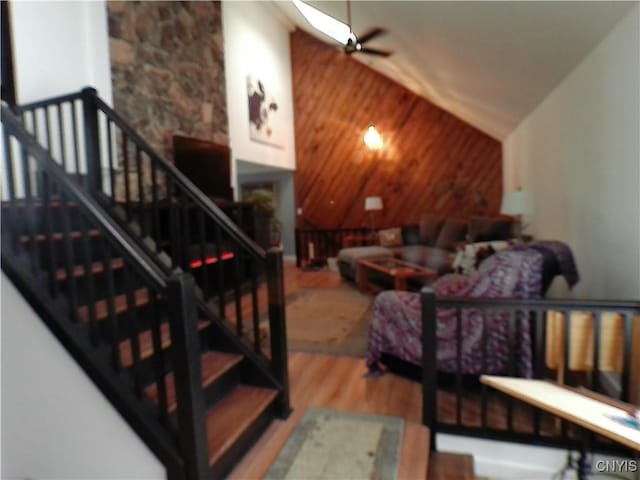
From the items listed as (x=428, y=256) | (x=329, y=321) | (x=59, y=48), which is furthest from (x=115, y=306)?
(x=428, y=256)

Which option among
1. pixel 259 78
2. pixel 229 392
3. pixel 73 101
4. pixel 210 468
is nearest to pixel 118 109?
pixel 73 101

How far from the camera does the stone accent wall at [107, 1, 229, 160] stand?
375 centimetres

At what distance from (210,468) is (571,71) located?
3688mm

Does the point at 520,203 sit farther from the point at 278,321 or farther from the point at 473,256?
the point at 278,321

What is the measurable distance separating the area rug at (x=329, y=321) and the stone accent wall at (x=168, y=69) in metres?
2.38

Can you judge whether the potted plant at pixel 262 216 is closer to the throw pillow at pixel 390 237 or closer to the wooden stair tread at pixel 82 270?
the throw pillow at pixel 390 237

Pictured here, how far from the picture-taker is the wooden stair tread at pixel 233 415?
1.72 m

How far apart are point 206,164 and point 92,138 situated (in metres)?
2.32

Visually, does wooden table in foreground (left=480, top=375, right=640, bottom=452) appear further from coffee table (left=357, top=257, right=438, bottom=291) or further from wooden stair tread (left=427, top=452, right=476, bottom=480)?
coffee table (left=357, top=257, right=438, bottom=291)

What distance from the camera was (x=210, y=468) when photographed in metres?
1.58

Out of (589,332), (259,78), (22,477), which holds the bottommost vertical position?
(22,477)

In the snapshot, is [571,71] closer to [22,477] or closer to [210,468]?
[210,468]

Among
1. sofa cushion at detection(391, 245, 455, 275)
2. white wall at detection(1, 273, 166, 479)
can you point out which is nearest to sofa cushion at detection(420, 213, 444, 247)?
sofa cushion at detection(391, 245, 455, 275)

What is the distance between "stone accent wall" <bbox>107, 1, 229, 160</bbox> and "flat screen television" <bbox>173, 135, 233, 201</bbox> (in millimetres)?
150
